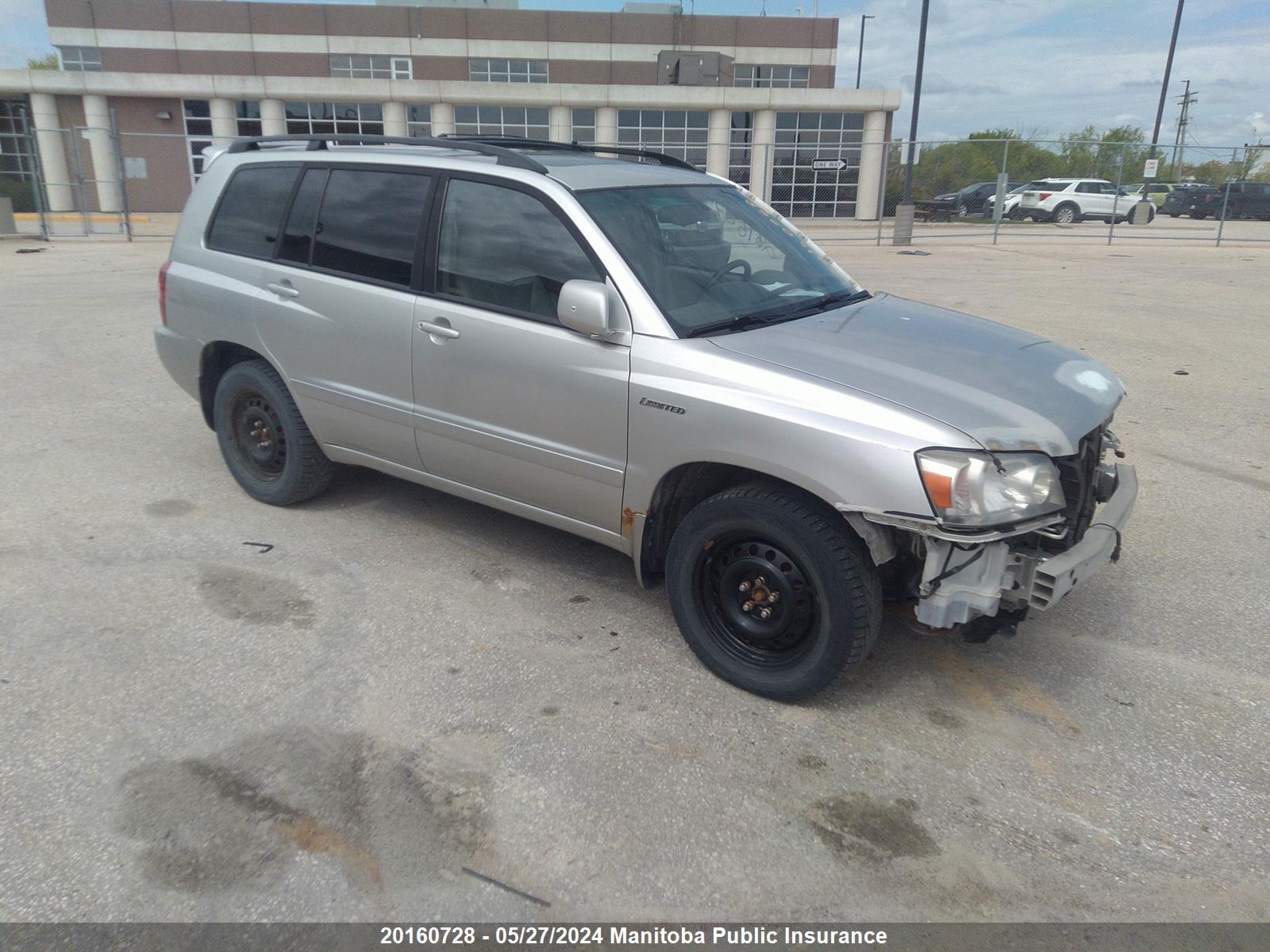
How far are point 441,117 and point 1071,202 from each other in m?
21.9

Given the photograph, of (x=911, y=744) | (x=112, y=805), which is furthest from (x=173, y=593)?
(x=911, y=744)

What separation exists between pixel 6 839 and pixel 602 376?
2.41 meters

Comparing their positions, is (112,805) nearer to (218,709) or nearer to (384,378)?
(218,709)

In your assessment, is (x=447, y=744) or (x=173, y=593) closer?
(x=447, y=744)

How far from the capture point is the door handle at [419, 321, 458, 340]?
13.6 feet

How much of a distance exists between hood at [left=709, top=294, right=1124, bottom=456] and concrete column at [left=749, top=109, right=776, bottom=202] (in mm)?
23427

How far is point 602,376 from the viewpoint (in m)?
3.74

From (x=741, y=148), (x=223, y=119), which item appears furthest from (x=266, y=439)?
(x=223, y=119)

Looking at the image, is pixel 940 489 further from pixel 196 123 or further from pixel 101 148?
pixel 101 148

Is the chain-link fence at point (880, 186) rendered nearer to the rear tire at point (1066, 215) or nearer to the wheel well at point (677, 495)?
the rear tire at point (1066, 215)

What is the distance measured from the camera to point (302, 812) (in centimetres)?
293

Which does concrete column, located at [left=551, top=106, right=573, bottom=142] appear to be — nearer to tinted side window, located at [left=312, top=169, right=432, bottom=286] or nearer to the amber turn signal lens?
tinted side window, located at [left=312, top=169, right=432, bottom=286]

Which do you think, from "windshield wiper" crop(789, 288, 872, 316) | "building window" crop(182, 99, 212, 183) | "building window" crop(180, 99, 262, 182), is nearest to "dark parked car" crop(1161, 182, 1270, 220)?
"windshield wiper" crop(789, 288, 872, 316)

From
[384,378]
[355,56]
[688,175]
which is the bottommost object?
[384,378]
